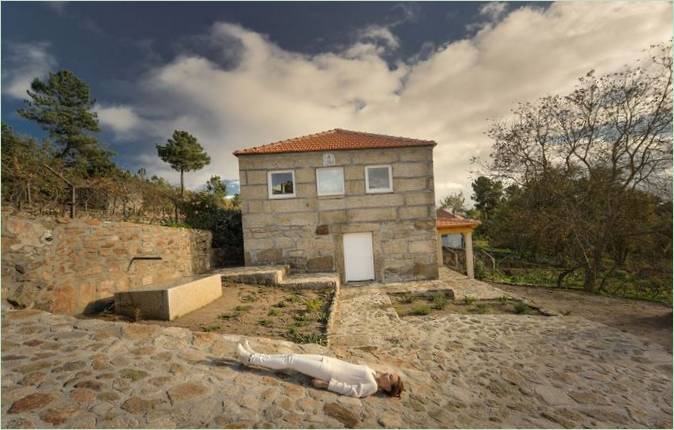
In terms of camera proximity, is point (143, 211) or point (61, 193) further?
point (143, 211)

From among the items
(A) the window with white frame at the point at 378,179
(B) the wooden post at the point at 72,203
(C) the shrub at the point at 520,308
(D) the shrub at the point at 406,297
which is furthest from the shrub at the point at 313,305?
(B) the wooden post at the point at 72,203

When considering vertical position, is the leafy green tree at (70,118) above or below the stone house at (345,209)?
above

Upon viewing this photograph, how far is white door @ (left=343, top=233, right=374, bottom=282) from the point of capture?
10.2 m

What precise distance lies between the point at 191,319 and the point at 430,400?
428 cm

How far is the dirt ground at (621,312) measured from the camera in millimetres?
5879

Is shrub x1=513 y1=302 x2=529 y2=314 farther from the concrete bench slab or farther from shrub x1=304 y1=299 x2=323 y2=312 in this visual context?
the concrete bench slab

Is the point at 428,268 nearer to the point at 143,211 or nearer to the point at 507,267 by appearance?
the point at 143,211

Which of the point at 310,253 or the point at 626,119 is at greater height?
the point at 626,119

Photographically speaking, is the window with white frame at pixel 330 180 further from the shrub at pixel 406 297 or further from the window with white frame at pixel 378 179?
the shrub at pixel 406 297

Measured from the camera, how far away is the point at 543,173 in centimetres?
1238

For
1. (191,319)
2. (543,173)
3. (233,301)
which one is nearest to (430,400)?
(191,319)

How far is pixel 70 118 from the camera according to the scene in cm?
1805

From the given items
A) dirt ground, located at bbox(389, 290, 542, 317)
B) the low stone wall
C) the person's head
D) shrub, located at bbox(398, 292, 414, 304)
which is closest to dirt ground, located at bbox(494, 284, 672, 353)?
dirt ground, located at bbox(389, 290, 542, 317)

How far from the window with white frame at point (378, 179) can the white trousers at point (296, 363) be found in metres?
7.64
